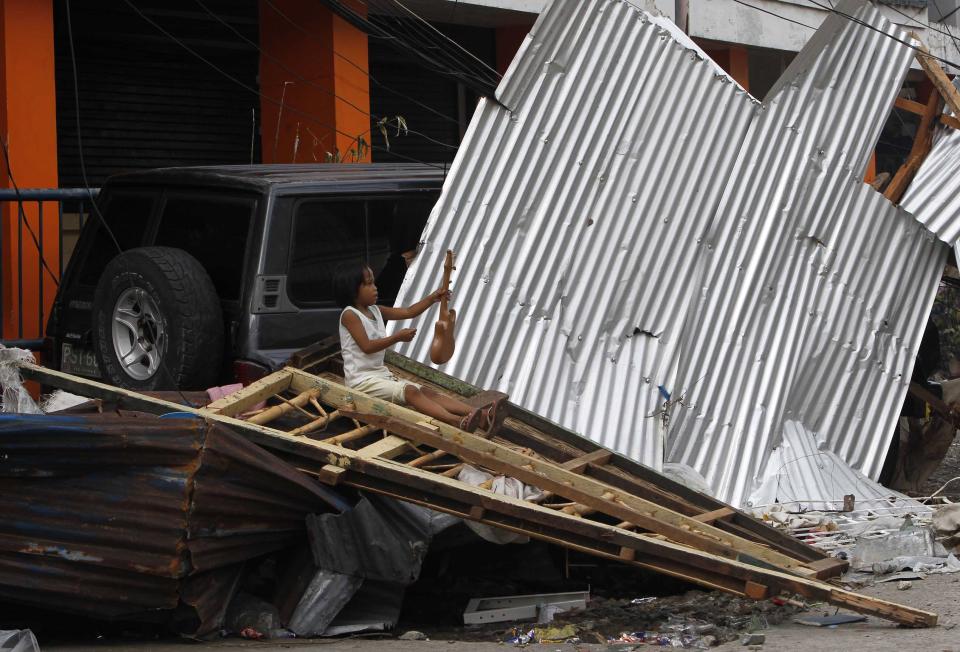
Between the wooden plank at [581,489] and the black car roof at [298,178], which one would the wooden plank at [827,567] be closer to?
the wooden plank at [581,489]

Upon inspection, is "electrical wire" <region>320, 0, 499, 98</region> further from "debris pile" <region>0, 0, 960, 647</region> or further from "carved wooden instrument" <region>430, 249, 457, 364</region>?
"carved wooden instrument" <region>430, 249, 457, 364</region>

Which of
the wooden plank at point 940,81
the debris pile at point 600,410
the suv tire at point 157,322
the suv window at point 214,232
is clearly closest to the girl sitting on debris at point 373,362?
the debris pile at point 600,410

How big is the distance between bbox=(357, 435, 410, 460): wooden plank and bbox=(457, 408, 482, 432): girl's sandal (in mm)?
329

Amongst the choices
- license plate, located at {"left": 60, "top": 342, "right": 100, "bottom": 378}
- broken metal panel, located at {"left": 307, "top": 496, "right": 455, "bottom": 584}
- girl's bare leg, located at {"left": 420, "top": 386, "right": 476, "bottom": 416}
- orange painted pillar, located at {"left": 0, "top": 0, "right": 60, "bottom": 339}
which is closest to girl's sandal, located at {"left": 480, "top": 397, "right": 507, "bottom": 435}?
girl's bare leg, located at {"left": 420, "top": 386, "right": 476, "bottom": 416}

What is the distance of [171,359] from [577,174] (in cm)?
283

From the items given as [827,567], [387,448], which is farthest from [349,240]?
[827,567]

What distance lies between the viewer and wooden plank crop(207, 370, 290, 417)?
17.9 ft

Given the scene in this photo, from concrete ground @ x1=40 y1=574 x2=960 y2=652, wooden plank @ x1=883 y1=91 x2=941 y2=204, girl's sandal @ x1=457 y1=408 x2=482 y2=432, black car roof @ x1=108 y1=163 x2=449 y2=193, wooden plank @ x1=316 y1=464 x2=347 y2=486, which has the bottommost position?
concrete ground @ x1=40 y1=574 x2=960 y2=652

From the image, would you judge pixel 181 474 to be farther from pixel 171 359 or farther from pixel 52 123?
pixel 52 123

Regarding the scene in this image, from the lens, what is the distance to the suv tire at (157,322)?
19.3 ft

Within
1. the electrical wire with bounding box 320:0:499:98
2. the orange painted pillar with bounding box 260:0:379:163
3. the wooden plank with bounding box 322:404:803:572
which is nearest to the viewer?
the wooden plank with bounding box 322:404:803:572

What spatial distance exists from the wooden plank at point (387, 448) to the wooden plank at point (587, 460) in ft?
2.56

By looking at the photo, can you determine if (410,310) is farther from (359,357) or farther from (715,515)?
(715,515)

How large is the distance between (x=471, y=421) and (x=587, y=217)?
2193mm
